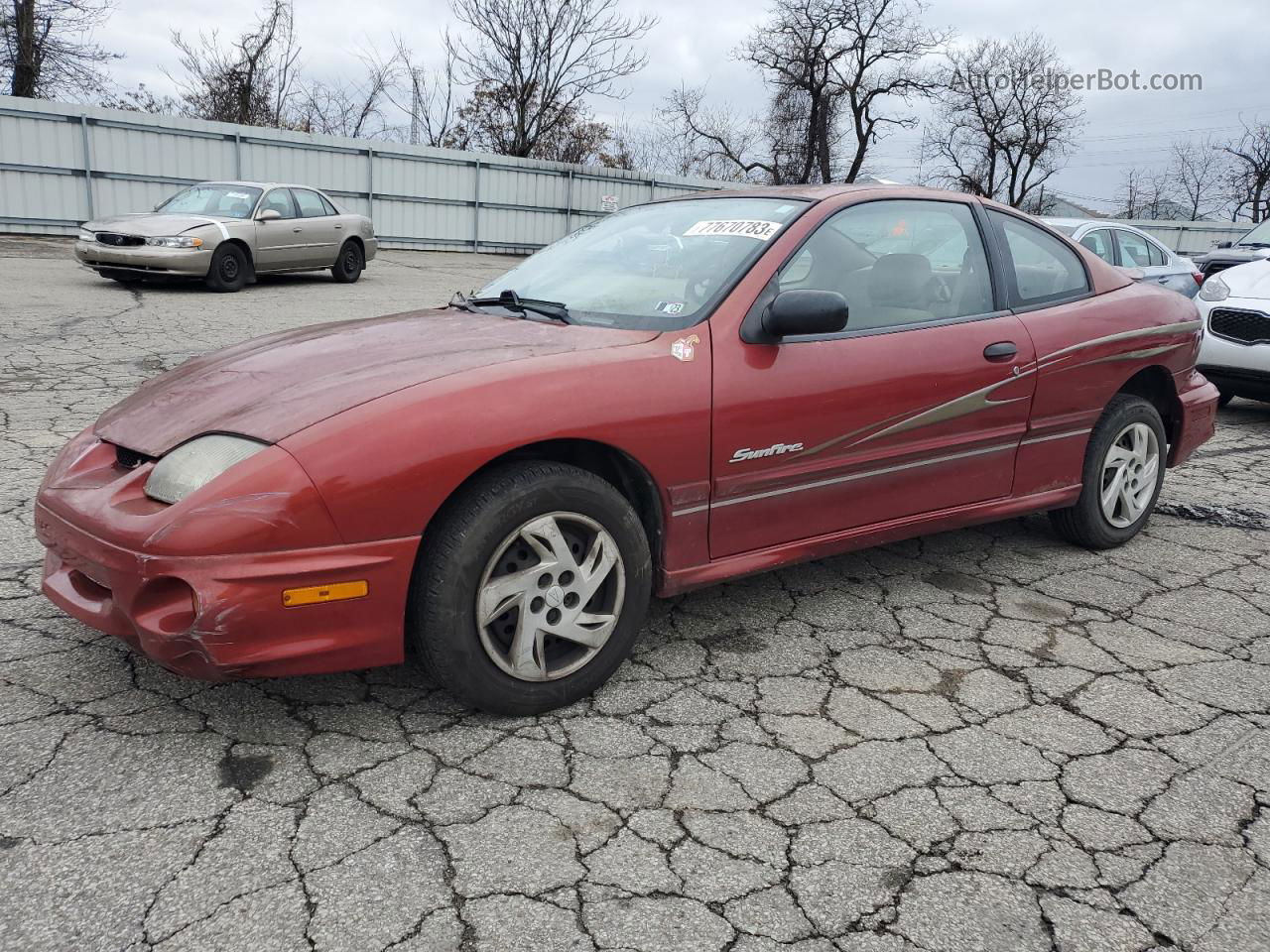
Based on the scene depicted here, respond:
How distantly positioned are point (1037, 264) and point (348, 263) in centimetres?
1183

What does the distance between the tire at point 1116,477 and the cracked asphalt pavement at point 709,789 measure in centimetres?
44

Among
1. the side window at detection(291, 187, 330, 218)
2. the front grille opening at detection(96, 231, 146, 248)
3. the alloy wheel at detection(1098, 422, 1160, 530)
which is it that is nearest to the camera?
the alloy wheel at detection(1098, 422, 1160, 530)

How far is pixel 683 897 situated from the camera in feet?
6.74

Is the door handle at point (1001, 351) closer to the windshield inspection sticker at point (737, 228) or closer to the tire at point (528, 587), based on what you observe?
the windshield inspection sticker at point (737, 228)

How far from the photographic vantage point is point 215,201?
12.2 m

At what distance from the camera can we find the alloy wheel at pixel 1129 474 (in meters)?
4.25

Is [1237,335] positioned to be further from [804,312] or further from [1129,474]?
[804,312]

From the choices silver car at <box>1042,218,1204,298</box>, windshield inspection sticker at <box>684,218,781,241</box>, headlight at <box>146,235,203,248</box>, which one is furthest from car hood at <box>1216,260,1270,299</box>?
headlight at <box>146,235,203,248</box>

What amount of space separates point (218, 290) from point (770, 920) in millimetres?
11689

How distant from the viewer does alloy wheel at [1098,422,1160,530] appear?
13.9ft

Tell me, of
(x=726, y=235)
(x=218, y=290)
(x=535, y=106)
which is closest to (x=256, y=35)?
(x=535, y=106)

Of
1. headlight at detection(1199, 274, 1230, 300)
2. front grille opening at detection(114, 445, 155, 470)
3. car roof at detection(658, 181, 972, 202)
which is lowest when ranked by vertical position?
front grille opening at detection(114, 445, 155, 470)

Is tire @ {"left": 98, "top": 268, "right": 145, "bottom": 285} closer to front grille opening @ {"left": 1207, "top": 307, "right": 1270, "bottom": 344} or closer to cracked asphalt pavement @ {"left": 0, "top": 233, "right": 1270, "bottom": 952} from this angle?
cracked asphalt pavement @ {"left": 0, "top": 233, "right": 1270, "bottom": 952}

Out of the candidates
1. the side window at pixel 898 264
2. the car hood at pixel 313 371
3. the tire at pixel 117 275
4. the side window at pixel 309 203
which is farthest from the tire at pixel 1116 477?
the side window at pixel 309 203
